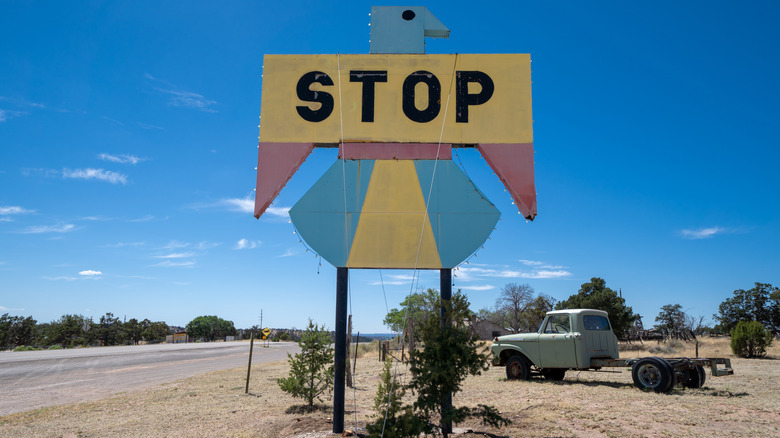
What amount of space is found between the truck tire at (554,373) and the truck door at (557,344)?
0.86 meters

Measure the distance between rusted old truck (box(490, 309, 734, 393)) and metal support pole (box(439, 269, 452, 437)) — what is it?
297 inches

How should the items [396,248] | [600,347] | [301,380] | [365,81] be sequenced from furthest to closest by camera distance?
1. [600,347]
2. [301,380]
3. [365,81]
4. [396,248]

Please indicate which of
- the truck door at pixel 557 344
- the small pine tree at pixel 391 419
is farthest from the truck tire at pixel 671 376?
the small pine tree at pixel 391 419

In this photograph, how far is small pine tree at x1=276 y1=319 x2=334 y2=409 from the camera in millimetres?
9672

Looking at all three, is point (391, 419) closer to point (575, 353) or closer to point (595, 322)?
A: point (575, 353)

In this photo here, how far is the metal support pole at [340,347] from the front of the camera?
266 inches

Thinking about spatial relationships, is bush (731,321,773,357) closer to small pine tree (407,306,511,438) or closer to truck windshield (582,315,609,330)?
truck windshield (582,315,609,330)

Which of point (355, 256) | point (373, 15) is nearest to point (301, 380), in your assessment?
point (355, 256)

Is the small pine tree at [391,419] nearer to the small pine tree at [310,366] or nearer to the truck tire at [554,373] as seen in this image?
the small pine tree at [310,366]

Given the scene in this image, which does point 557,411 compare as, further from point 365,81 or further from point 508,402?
point 365,81

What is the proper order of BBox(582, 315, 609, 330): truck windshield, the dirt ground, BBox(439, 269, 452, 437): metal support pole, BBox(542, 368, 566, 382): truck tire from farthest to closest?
BBox(542, 368, 566, 382): truck tire
BBox(582, 315, 609, 330): truck windshield
the dirt ground
BBox(439, 269, 452, 437): metal support pole

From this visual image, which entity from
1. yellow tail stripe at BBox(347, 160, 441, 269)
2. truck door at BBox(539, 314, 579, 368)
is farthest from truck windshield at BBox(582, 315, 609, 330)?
yellow tail stripe at BBox(347, 160, 441, 269)

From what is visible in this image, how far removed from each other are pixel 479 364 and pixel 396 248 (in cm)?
212

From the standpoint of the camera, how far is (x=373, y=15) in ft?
24.9
